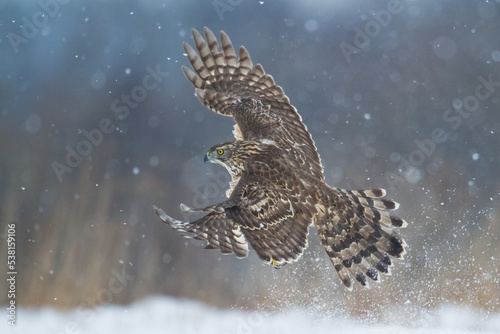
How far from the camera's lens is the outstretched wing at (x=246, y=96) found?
10.3 feet

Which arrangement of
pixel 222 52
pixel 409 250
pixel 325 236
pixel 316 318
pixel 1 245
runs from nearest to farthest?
pixel 325 236
pixel 222 52
pixel 316 318
pixel 409 250
pixel 1 245

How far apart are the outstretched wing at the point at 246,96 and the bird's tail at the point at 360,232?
31 centimetres

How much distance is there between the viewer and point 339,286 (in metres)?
4.51

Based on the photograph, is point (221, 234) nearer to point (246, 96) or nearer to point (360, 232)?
point (360, 232)

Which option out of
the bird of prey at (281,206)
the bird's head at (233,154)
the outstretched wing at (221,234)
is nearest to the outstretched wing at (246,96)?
the bird of prey at (281,206)

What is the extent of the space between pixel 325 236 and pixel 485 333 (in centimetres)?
256

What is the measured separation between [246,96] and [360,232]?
114cm

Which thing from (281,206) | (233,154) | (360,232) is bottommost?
(360,232)

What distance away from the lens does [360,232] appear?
289 centimetres

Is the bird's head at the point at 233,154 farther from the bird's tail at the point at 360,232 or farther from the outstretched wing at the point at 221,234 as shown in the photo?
the bird's tail at the point at 360,232

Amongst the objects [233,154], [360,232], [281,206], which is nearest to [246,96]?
[233,154]

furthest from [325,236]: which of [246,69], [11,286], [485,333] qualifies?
[11,286]

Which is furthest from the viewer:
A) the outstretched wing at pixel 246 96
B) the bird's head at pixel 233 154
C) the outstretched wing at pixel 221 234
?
the outstretched wing at pixel 246 96

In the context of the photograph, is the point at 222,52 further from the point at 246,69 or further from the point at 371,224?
the point at 371,224
